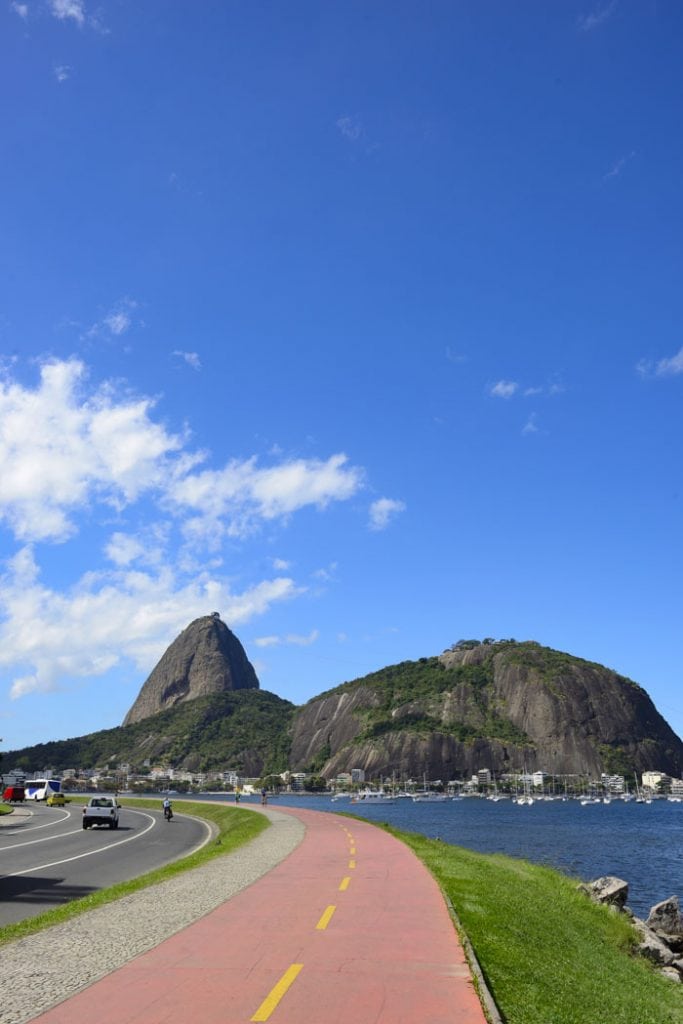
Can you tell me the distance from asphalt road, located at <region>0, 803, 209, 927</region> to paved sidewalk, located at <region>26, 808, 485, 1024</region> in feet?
16.5

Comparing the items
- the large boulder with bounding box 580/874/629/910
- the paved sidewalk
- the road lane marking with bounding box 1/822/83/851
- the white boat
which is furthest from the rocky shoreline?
the white boat

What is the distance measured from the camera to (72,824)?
148 feet

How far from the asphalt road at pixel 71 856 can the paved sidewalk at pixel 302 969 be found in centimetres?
503

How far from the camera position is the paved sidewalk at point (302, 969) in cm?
798

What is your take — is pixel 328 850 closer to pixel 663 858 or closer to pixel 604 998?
pixel 604 998

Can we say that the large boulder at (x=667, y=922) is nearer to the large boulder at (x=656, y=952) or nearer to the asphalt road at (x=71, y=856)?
the large boulder at (x=656, y=952)

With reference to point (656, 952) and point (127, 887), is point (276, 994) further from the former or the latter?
point (656, 952)

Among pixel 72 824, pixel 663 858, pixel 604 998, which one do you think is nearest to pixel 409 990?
pixel 604 998

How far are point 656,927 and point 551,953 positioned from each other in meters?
13.6

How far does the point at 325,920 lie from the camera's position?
13.1m

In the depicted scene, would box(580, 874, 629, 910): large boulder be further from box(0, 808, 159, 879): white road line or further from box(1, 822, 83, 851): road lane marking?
box(1, 822, 83, 851): road lane marking

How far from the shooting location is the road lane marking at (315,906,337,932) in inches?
487

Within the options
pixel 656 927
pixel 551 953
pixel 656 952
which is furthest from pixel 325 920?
pixel 656 927

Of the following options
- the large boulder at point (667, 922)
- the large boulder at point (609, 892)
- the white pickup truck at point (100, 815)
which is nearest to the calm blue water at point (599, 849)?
the large boulder at point (609, 892)
